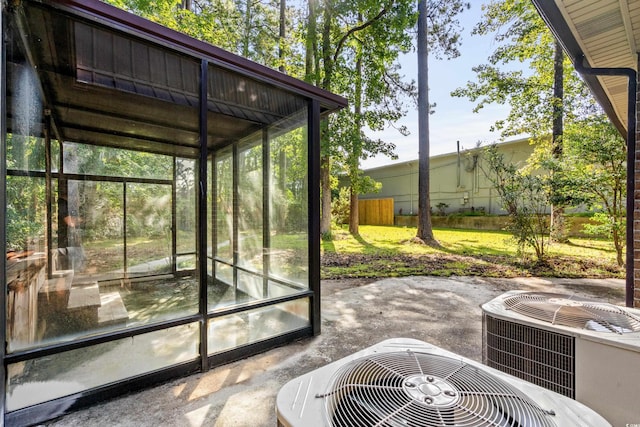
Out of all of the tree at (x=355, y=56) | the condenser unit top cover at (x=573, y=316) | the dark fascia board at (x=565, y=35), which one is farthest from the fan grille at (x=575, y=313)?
the tree at (x=355, y=56)

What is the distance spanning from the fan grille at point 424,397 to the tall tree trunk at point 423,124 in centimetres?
872

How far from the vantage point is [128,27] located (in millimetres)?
2014

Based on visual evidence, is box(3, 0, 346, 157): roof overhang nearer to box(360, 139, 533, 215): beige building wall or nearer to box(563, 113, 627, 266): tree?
box(563, 113, 627, 266): tree

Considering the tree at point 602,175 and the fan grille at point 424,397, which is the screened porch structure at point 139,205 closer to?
the fan grille at point 424,397

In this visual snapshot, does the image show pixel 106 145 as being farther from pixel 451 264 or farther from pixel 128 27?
pixel 451 264

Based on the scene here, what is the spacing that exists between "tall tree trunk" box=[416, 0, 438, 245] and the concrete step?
8.16 meters

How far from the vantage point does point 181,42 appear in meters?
2.24

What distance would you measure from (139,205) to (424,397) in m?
4.43

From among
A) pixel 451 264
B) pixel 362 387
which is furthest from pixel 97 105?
pixel 451 264

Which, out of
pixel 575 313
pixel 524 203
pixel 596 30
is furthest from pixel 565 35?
pixel 524 203

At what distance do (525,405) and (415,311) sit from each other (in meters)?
3.11

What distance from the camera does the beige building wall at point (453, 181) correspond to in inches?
512

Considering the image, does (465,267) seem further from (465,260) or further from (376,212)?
(376,212)

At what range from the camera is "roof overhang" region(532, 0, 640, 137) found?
2.24m
